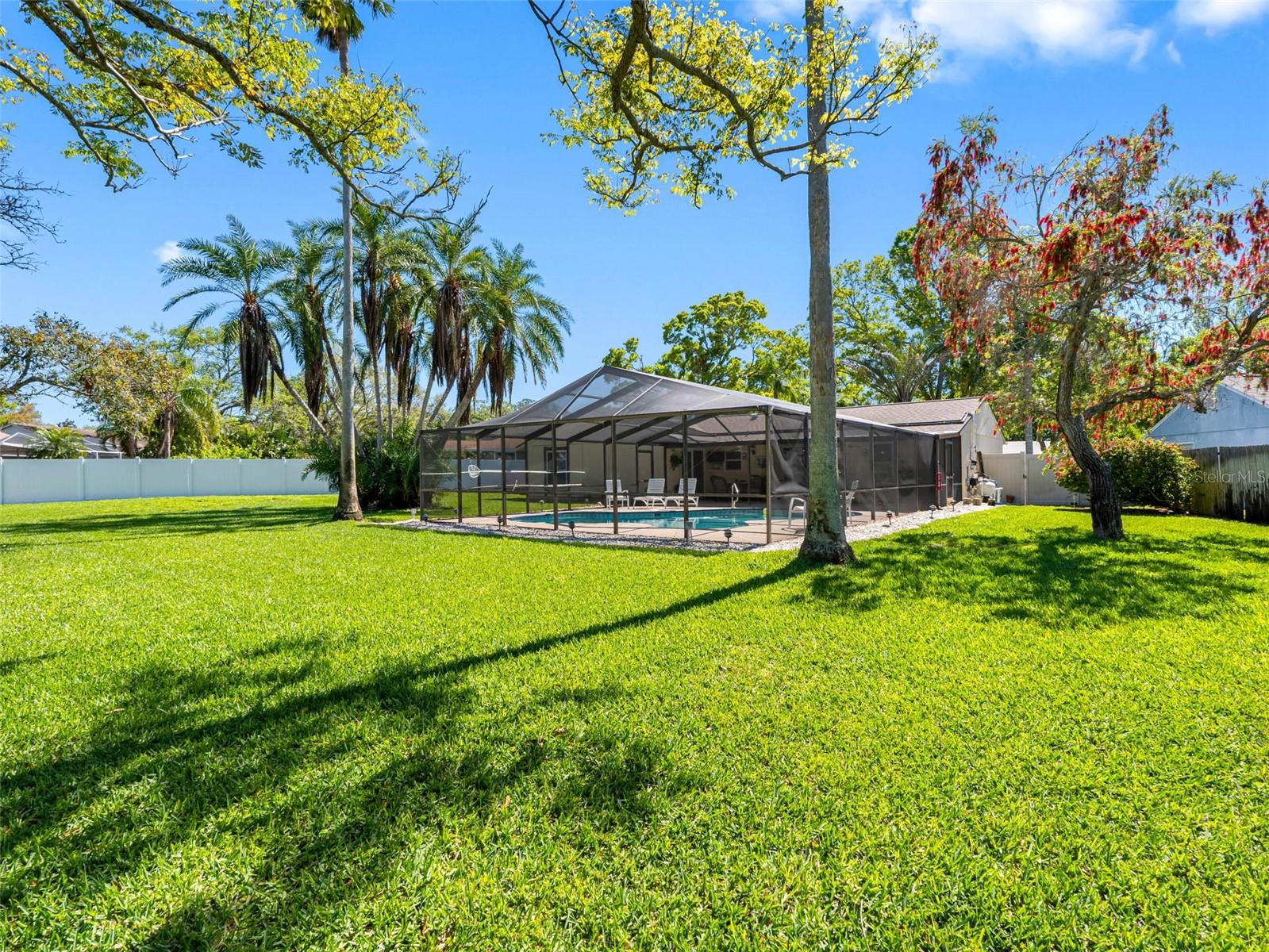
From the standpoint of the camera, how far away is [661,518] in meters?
16.3

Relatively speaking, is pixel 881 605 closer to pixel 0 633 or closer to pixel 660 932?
pixel 660 932

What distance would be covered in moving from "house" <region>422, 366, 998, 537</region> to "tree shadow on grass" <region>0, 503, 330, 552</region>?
413 cm

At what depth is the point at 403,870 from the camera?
6.87 ft

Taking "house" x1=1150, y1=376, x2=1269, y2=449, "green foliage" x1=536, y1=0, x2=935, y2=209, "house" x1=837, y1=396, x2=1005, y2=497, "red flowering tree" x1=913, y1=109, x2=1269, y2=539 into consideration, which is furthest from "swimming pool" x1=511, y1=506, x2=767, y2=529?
"house" x1=1150, y1=376, x2=1269, y2=449

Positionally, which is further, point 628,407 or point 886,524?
point 886,524

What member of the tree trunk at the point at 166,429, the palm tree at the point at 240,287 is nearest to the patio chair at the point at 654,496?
the palm tree at the point at 240,287

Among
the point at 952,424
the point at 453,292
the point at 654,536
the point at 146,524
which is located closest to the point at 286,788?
the point at 654,536

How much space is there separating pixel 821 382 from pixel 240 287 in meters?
18.2

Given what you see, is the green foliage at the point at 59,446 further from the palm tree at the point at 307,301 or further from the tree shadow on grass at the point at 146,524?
the palm tree at the point at 307,301

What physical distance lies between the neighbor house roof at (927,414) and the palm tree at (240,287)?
17.3 meters

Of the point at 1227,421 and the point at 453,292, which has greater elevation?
the point at 453,292

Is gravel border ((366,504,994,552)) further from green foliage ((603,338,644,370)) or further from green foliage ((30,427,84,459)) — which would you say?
green foliage ((603,338,644,370))

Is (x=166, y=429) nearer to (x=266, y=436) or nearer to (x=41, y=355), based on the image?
(x=266, y=436)

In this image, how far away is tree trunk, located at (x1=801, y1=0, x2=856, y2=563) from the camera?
738 cm
